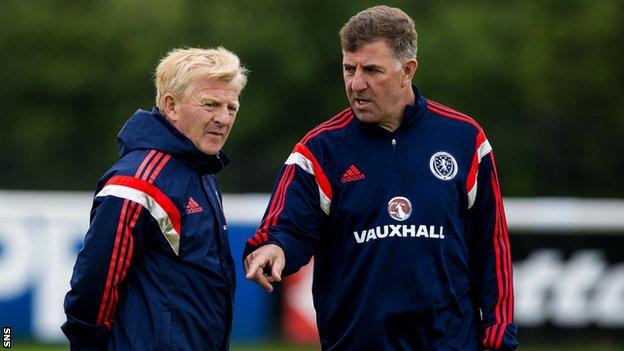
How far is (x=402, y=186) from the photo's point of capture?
6.03 meters

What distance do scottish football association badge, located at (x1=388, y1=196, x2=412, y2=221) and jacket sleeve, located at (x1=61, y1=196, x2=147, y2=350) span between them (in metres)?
1.07

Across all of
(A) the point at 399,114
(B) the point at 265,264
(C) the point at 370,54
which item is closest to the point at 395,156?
(A) the point at 399,114

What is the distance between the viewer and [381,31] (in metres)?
6.03

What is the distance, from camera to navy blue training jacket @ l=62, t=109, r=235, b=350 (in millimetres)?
5465

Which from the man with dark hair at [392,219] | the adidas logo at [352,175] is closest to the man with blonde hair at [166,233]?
the man with dark hair at [392,219]

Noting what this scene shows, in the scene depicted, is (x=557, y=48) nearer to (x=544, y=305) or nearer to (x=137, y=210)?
(x=544, y=305)

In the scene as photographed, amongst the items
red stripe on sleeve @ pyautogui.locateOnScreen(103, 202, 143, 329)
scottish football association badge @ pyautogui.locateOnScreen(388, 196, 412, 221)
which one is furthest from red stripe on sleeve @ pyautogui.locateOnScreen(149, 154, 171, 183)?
scottish football association badge @ pyautogui.locateOnScreen(388, 196, 412, 221)

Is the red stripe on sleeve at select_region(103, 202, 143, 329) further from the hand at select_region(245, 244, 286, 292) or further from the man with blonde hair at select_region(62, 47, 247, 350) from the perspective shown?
the hand at select_region(245, 244, 286, 292)

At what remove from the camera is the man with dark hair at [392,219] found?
5.99 metres

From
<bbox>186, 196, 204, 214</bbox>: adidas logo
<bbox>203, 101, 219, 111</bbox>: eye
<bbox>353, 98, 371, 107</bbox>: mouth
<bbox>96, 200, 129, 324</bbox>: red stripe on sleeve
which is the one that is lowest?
<bbox>96, 200, 129, 324</bbox>: red stripe on sleeve

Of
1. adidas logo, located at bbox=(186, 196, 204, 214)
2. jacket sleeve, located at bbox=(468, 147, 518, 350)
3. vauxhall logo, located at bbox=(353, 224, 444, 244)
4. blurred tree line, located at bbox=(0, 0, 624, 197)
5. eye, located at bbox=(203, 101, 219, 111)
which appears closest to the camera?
adidas logo, located at bbox=(186, 196, 204, 214)

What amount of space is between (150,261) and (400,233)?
1.07 meters

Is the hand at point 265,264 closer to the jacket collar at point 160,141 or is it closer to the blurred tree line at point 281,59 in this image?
the jacket collar at point 160,141

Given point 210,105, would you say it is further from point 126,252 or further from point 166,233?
point 126,252
